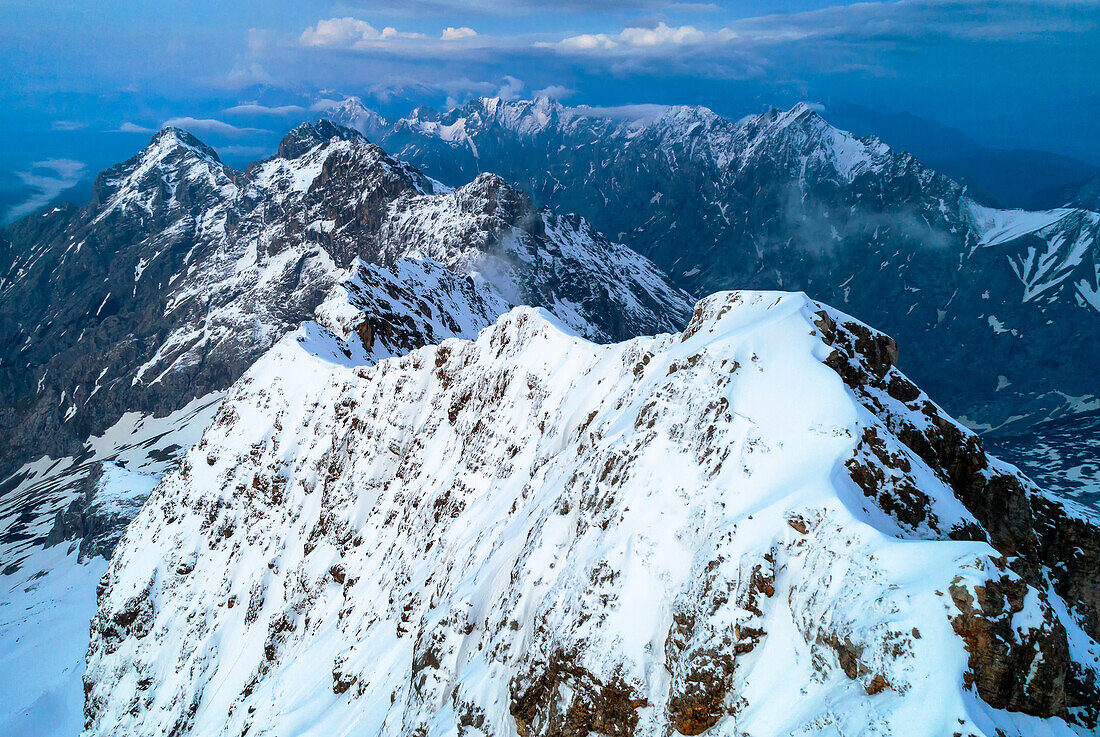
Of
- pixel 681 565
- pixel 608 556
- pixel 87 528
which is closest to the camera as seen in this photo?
pixel 681 565

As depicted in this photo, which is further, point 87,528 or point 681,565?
point 87,528

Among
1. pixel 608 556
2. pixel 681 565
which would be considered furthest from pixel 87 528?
pixel 681 565

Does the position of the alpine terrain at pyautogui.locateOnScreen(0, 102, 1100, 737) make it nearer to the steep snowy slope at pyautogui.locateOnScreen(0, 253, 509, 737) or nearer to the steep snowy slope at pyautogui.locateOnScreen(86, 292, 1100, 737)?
the steep snowy slope at pyautogui.locateOnScreen(86, 292, 1100, 737)

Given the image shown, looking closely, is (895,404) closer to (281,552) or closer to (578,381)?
(578,381)

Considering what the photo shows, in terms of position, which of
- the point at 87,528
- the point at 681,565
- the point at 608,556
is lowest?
the point at 87,528

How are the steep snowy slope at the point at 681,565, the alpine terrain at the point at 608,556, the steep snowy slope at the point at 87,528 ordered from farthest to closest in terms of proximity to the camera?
the steep snowy slope at the point at 87,528 → the alpine terrain at the point at 608,556 → the steep snowy slope at the point at 681,565

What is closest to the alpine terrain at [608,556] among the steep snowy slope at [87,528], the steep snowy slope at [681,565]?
the steep snowy slope at [681,565]

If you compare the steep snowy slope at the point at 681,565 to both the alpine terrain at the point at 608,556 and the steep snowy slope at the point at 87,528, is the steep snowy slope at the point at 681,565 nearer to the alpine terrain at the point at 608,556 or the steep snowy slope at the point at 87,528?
the alpine terrain at the point at 608,556

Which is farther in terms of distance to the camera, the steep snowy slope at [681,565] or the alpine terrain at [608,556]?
the alpine terrain at [608,556]

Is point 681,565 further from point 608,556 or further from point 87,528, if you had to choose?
point 87,528
